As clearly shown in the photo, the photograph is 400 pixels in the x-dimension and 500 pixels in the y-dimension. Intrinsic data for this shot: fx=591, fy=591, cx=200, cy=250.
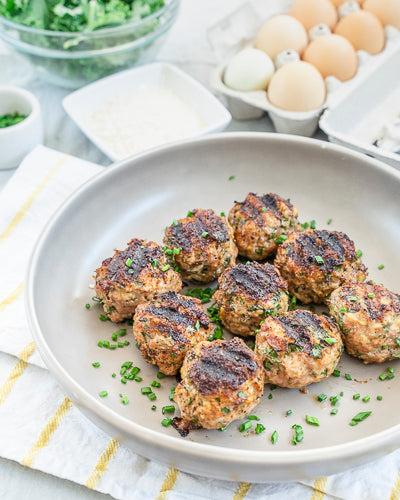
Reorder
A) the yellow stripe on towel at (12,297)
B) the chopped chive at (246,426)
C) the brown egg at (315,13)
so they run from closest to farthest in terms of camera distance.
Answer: the chopped chive at (246,426)
the yellow stripe on towel at (12,297)
the brown egg at (315,13)

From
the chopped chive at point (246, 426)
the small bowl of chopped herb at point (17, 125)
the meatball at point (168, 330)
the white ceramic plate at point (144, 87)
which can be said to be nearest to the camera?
the chopped chive at point (246, 426)

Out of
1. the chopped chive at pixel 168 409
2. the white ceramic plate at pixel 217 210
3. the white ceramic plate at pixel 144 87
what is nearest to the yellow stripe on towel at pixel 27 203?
the white ceramic plate at pixel 144 87

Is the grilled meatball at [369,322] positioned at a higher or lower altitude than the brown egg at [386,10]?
lower

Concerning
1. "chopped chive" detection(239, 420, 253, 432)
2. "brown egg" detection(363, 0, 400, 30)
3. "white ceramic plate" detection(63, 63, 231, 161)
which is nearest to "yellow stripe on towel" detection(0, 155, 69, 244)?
"white ceramic plate" detection(63, 63, 231, 161)

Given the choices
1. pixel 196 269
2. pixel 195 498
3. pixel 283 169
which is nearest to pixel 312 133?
pixel 283 169

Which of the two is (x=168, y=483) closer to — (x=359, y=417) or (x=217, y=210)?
(x=359, y=417)

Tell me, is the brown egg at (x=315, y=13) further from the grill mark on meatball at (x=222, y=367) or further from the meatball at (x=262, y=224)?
the grill mark on meatball at (x=222, y=367)

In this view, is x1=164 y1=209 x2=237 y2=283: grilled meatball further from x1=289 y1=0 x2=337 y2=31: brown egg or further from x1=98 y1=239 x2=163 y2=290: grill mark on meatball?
x1=289 y1=0 x2=337 y2=31: brown egg
